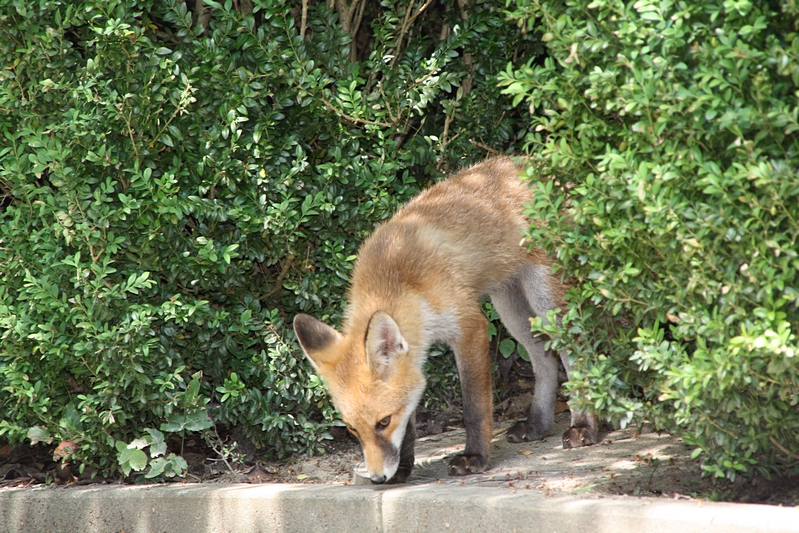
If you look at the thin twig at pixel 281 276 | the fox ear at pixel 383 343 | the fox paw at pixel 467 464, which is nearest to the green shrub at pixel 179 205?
the thin twig at pixel 281 276

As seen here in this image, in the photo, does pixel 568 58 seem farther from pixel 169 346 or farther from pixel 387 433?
pixel 169 346

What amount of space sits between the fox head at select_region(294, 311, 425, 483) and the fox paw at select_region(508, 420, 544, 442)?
0.98 m

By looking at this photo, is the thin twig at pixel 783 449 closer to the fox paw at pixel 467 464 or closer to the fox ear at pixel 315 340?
the fox paw at pixel 467 464

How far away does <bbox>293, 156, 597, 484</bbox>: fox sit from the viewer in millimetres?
3971

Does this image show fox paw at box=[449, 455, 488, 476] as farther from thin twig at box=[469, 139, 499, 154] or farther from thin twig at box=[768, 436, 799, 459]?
thin twig at box=[469, 139, 499, 154]

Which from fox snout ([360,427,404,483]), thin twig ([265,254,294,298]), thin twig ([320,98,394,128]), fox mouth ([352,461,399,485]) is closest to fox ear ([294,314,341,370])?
fox snout ([360,427,404,483])

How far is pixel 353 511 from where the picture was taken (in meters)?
3.55

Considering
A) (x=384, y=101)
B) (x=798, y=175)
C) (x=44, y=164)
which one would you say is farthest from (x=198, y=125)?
(x=798, y=175)

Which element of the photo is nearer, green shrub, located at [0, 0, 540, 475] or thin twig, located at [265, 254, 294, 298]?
green shrub, located at [0, 0, 540, 475]

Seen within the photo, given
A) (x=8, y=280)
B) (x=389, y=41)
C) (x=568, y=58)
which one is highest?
(x=389, y=41)

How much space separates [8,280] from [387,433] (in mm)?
2235

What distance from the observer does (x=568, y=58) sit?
9.84ft

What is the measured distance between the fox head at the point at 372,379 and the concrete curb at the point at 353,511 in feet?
0.78

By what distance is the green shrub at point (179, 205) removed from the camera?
4176 mm
